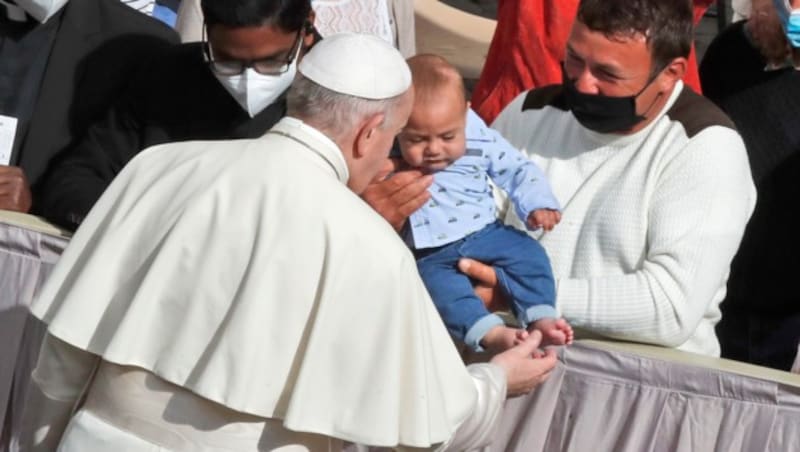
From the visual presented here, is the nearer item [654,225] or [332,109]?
[332,109]

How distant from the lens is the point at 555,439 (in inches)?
175

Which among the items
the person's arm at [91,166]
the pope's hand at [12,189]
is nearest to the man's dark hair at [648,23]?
the person's arm at [91,166]

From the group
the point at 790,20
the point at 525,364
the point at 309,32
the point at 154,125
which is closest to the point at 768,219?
the point at 790,20

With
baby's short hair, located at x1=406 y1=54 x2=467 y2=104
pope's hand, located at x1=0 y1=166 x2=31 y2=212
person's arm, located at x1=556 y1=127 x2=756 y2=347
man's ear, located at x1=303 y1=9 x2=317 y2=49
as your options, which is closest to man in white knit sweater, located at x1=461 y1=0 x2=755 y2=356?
person's arm, located at x1=556 y1=127 x2=756 y2=347

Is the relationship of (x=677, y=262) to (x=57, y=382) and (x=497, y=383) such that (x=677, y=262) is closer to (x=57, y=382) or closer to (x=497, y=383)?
(x=497, y=383)

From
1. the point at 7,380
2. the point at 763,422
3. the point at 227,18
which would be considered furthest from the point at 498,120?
the point at 7,380

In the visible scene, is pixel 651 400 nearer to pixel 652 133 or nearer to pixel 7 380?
pixel 652 133

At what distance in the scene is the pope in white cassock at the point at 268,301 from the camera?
3.42m

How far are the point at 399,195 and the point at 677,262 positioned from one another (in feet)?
2.45

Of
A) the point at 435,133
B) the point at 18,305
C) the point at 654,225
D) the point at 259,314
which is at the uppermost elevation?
the point at 259,314

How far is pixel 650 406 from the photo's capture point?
14.0 feet

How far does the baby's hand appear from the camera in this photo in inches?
173

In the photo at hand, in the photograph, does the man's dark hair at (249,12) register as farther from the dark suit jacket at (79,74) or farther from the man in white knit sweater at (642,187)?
the man in white knit sweater at (642,187)

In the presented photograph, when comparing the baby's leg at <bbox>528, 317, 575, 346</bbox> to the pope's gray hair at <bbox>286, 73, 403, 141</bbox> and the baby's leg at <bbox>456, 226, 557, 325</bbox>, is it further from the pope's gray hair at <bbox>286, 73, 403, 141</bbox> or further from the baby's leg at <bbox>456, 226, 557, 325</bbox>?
the pope's gray hair at <bbox>286, 73, 403, 141</bbox>
